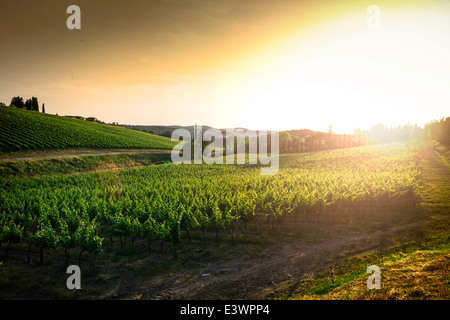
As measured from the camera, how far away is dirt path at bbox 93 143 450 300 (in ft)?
44.1

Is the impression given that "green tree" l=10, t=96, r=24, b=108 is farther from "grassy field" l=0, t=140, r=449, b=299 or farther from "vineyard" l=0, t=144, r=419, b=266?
"grassy field" l=0, t=140, r=449, b=299

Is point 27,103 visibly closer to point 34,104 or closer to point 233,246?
point 34,104

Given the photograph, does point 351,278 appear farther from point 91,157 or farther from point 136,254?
point 91,157

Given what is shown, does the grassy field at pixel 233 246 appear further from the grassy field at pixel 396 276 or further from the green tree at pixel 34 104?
the green tree at pixel 34 104

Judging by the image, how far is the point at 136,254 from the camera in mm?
18438

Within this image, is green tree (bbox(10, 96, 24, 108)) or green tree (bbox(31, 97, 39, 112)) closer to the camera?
green tree (bbox(10, 96, 24, 108))

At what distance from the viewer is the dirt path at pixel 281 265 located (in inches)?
530

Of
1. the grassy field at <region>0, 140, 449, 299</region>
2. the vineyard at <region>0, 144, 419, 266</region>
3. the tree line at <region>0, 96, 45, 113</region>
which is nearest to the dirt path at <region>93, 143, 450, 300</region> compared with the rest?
the grassy field at <region>0, 140, 449, 299</region>

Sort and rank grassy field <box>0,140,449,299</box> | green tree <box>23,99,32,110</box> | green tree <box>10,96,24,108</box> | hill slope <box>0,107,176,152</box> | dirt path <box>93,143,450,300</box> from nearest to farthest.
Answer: dirt path <box>93,143,450,300</box> → grassy field <box>0,140,449,299</box> → hill slope <box>0,107,176,152</box> → green tree <box>10,96,24,108</box> → green tree <box>23,99,32,110</box>

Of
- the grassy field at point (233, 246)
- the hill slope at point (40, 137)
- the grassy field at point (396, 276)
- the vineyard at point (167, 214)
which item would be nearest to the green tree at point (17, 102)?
the hill slope at point (40, 137)

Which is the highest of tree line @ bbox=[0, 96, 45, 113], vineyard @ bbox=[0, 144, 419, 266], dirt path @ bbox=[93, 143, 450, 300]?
tree line @ bbox=[0, 96, 45, 113]

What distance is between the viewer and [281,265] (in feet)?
52.7

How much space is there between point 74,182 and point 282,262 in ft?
127

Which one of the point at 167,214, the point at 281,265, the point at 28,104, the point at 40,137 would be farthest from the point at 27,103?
the point at 281,265
